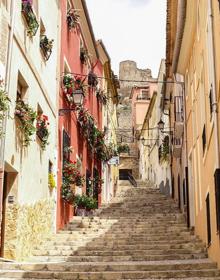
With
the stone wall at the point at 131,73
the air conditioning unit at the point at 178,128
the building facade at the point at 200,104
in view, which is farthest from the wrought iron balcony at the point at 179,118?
the stone wall at the point at 131,73

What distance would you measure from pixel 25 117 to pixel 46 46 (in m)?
3.63

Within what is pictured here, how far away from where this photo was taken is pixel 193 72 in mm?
16516

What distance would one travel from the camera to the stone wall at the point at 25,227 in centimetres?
1209

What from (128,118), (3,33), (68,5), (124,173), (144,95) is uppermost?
(144,95)

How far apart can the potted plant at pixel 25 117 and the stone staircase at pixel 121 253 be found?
9.28 feet

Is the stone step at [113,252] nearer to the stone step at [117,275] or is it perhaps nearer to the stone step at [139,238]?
the stone step at [139,238]

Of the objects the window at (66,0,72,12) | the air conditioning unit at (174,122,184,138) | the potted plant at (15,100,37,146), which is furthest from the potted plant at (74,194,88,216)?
the window at (66,0,72,12)

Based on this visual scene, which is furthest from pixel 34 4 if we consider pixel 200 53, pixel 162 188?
pixel 162 188

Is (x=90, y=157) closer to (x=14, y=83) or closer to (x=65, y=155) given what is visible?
(x=65, y=155)

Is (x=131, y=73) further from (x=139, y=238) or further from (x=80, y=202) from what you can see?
(x=139, y=238)

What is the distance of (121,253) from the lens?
13.8 meters

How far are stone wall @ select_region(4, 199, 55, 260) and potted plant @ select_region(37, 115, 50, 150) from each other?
1559 millimetres

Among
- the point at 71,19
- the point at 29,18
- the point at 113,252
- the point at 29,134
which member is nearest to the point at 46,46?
the point at 29,18

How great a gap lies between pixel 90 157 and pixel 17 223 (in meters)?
12.8
